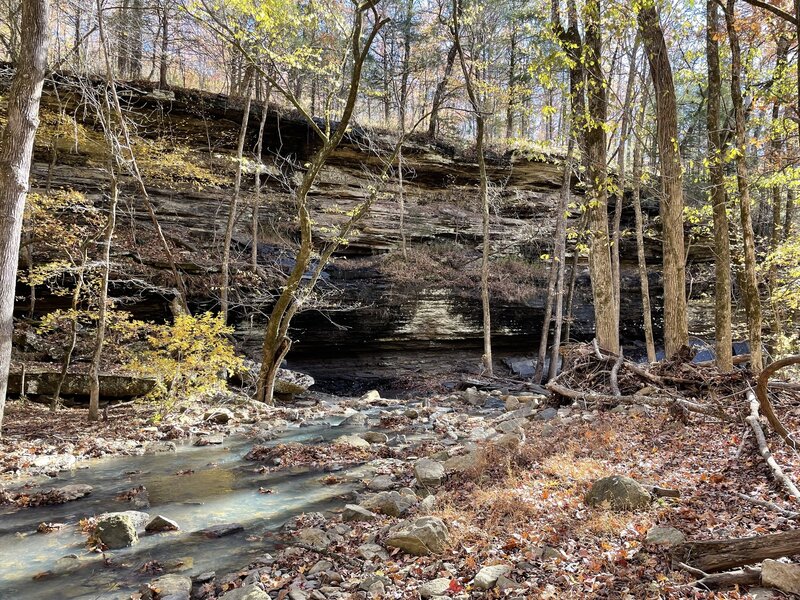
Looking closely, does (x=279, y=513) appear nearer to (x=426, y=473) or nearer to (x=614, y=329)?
(x=426, y=473)

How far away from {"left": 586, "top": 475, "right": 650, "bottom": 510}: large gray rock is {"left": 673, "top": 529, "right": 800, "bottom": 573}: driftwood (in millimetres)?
964

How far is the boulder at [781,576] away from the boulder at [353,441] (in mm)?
6790

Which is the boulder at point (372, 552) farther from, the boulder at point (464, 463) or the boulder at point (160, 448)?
the boulder at point (160, 448)

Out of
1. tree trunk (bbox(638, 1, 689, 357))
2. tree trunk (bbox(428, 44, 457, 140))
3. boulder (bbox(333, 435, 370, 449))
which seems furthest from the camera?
tree trunk (bbox(428, 44, 457, 140))

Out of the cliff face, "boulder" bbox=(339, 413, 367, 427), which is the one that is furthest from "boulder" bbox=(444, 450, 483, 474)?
the cliff face

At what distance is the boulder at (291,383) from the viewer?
15.2 m

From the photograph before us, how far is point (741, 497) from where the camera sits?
392 centimetres

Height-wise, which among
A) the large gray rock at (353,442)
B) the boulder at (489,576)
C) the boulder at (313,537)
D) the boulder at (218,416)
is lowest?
the boulder at (218,416)

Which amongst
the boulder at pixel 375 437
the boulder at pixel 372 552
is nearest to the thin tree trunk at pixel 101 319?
the boulder at pixel 375 437

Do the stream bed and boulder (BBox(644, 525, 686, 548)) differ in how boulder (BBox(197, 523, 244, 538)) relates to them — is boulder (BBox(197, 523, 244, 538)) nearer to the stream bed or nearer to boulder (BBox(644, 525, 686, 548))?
the stream bed

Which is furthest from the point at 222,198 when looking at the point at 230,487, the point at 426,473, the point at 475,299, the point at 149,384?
the point at 426,473

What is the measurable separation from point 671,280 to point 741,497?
265 inches

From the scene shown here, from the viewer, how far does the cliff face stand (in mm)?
17938

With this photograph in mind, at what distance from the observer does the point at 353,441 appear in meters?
9.03
